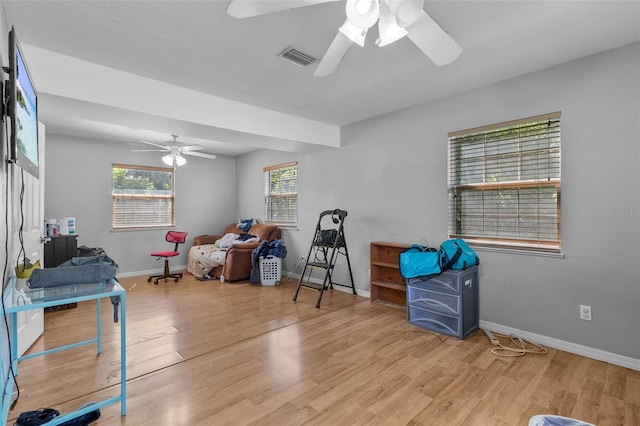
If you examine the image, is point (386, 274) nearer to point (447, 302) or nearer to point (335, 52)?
point (447, 302)

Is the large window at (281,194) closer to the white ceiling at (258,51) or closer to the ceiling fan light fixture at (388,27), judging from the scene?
the white ceiling at (258,51)

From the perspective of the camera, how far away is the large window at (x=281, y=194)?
562 cm

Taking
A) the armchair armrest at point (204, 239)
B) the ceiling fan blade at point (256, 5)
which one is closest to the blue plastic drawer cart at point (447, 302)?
the ceiling fan blade at point (256, 5)

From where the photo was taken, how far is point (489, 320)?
312 cm

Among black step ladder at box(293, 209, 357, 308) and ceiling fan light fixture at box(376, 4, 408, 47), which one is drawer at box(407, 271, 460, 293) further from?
ceiling fan light fixture at box(376, 4, 408, 47)

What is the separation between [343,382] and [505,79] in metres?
3.08

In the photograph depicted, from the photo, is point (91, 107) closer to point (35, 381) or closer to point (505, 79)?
point (35, 381)

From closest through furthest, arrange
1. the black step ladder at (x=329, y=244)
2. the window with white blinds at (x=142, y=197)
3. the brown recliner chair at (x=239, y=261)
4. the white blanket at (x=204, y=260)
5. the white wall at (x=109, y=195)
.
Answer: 1. the black step ladder at (x=329, y=244)
2. the white wall at (x=109, y=195)
3. the brown recliner chair at (x=239, y=261)
4. the white blanket at (x=204, y=260)
5. the window with white blinds at (x=142, y=197)

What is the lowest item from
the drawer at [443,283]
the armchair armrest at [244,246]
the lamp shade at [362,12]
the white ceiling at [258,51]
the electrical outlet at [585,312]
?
the electrical outlet at [585,312]

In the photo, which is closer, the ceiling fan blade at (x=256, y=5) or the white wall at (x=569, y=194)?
the ceiling fan blade at (x=256, y=5)

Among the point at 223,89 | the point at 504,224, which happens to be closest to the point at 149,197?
A: the point at 223,89

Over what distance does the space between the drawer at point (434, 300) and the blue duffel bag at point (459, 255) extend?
0.30 m

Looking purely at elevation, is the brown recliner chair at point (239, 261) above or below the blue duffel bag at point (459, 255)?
below

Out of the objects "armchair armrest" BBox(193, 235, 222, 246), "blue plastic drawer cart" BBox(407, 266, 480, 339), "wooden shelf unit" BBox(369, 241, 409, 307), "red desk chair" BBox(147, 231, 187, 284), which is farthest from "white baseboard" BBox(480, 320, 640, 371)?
"armchair armrest" BBox(193, 235, 222, 246)
